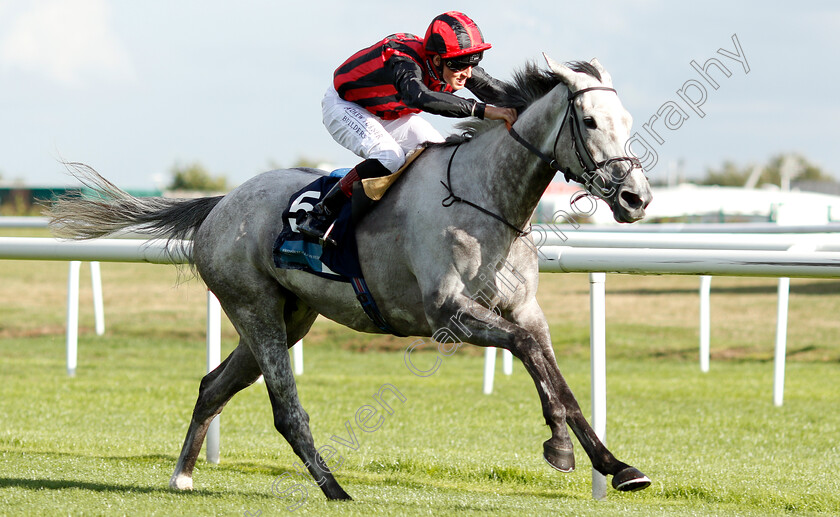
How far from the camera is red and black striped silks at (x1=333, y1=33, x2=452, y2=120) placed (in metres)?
4.09

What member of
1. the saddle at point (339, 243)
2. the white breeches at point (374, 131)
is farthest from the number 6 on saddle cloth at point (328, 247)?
the white breeches at point (374, 131)

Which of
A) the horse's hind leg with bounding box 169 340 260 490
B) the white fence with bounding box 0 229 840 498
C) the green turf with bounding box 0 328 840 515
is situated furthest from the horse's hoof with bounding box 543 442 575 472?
the horse's hind leg with bounding box 169 340 260 490

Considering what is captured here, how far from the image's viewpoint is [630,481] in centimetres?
345

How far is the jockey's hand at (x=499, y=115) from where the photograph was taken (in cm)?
393

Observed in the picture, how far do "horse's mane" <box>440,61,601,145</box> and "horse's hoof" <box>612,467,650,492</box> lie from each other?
1.46 m

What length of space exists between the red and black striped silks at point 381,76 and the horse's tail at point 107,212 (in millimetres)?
1124

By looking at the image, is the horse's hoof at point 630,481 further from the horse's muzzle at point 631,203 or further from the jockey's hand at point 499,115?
the jockey's hand at point 499,115

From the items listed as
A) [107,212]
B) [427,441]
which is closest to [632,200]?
[107,212]

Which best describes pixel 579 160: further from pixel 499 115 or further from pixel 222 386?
pixel 222 386

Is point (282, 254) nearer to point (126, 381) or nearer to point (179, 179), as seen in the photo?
point (126, 381)

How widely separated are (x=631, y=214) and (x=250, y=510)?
5.87 feet

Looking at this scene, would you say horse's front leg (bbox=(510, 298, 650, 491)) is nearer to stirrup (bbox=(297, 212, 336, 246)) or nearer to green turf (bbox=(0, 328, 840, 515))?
green turf (bbox=(0, 328, 840, 515))

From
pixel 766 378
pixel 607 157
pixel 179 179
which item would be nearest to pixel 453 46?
pixel 607 157

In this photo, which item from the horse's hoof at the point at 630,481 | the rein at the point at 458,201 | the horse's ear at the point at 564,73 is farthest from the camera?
the rein at the point at 458,201
